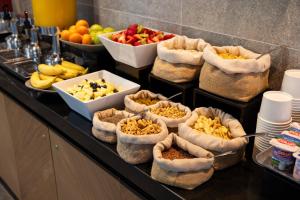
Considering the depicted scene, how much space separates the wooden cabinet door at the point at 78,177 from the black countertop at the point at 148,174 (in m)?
0.02

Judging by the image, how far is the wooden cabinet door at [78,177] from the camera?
1.12m

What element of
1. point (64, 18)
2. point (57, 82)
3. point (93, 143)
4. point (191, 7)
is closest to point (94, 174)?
point (93, 143)

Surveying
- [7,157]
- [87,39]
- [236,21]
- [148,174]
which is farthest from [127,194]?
[7,157]

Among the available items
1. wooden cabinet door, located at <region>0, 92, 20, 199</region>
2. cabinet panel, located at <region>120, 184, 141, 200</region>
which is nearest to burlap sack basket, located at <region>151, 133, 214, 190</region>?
cabinet panel, located at <region>120, 184, 141, 200</region>

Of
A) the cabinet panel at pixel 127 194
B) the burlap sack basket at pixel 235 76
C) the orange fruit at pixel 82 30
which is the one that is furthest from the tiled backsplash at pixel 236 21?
the cabinet panel at pixel 127 194

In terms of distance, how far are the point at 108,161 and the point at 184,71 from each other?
14.4 inches

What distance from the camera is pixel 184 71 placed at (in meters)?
1.16

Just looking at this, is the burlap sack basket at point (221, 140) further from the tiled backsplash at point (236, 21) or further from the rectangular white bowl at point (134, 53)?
the rectangular white bowl at point (134, 53)

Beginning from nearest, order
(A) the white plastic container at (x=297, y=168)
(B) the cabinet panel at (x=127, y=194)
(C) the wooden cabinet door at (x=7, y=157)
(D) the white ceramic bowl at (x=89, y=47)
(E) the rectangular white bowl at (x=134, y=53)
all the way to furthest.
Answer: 1. (A) the white plastic container at (x=297, y=168)
2. (B) the cabinet panel at (x=127, y=194)
3. (E) the rectangular white bowl at (x=134, y=53)
4. (D) the white ceramic bowl at (x=89, y=47)
5. (C) the wooden cabinet door at (x=7, y=157)

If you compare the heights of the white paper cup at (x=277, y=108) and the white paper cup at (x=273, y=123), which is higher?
the white paper cup at (x=277, y=108)

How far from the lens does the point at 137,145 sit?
3.10 ft

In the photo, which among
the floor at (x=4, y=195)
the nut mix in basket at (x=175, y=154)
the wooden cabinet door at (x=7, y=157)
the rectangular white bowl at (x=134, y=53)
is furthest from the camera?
the floor at (x=4, y=195)

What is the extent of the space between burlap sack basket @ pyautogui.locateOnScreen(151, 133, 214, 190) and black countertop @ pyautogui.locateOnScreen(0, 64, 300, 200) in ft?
0.06

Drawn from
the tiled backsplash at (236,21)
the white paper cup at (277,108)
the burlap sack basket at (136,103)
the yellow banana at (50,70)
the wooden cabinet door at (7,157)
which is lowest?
the wooden cabinet door at (7,157)
